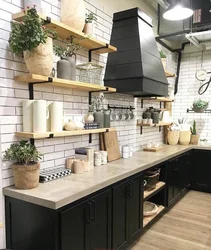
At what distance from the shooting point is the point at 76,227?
1.76m

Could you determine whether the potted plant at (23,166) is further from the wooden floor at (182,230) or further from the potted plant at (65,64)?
the wooden floor at (182,230)

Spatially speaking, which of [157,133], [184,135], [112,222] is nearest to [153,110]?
[157,133]

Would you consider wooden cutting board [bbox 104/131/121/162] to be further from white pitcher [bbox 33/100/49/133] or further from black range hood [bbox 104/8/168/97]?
white pitcher [bbox 33/100/49/133]

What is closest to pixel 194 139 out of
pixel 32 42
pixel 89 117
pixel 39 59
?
pixel 89 117

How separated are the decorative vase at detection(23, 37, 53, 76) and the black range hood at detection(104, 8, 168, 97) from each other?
3.93 ft

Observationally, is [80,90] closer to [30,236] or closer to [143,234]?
[30,236]

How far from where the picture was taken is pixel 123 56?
2908 millimetres

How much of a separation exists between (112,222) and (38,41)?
1686mm

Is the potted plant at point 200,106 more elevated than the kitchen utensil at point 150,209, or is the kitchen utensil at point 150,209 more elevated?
the potted plant at point 200,106

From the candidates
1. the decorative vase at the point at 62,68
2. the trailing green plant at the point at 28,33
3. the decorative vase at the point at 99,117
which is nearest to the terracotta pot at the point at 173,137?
the decorative vase at the point at 99,117

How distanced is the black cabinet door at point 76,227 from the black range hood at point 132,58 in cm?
157

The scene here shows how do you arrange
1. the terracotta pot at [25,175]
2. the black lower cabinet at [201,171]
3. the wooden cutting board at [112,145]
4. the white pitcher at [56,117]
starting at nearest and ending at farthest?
the terracotta pot at [25,175] < the white pitcher at [56,117] < the wooden cutting board at [112,145] < the black lower cabinet at [201,171]

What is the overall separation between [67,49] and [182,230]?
257cm

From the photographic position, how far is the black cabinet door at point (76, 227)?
1.65m
